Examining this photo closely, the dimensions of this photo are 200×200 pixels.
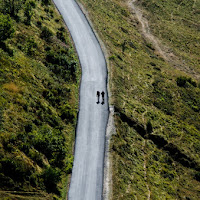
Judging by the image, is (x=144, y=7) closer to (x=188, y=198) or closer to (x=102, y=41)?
(x=102, y=41)

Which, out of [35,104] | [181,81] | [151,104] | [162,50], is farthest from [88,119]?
[162,50]

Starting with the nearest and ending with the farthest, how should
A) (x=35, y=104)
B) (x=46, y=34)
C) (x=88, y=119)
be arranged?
1. (x=35, y=104)
2. (x=88, y=119)
3. (x=46, y=34)

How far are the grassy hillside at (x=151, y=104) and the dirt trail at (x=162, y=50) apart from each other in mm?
307

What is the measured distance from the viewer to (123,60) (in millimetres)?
58406

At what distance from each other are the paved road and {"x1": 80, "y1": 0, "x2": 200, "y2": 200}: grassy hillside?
1.72 meters

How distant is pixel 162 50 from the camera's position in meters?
75.1

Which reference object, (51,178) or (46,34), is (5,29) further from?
(51,178)

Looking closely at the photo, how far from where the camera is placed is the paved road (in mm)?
32438

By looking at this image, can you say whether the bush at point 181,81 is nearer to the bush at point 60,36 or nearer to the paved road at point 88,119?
the paved road at point 88,119

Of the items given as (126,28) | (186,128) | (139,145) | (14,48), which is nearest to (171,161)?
(139,145)

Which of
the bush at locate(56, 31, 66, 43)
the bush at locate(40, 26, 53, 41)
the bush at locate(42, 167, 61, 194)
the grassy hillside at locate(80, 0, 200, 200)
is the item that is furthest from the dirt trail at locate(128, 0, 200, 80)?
the bush at locate(42, 167, 61, 194)

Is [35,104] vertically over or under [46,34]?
under

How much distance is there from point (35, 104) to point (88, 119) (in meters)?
7.56

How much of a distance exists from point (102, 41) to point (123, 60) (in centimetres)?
611
